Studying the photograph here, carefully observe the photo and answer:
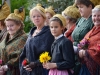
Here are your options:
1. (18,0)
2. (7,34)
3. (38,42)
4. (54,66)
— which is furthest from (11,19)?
(18,0)

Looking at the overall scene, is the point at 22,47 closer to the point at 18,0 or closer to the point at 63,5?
the point at 63,5

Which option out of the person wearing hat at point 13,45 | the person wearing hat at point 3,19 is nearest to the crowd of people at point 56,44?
the person wearing hat at point 13,45

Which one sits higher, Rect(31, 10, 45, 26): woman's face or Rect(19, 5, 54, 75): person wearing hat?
Rect(31, 10, 45, 26): woman's face

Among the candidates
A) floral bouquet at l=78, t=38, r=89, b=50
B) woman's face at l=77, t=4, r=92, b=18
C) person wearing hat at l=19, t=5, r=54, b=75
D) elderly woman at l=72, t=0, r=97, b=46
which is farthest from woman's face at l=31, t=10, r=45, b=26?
floral bouquet at l=78, t=38, r=89, b=50

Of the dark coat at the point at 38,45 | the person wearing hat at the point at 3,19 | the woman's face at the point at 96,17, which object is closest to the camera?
the woman's face at the point at 96,17

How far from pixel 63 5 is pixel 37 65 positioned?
16.6 feet

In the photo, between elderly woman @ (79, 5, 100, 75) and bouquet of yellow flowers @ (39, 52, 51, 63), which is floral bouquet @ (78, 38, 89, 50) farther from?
bouquet of yellow flowers @ (39, 52, 51, 63)

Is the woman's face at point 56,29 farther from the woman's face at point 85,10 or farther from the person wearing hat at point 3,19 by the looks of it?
the person wearing hat at point 3,19

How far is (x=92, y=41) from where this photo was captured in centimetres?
505

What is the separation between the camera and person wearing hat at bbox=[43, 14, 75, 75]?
5145mm

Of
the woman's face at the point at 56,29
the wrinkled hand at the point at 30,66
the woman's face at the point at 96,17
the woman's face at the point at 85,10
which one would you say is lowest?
the wrinkled hand at the point at 30,66

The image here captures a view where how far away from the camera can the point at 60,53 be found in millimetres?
5188

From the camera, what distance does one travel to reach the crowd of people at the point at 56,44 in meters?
5.09

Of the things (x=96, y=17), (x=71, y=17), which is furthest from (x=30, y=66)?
(x=96, y=17)
